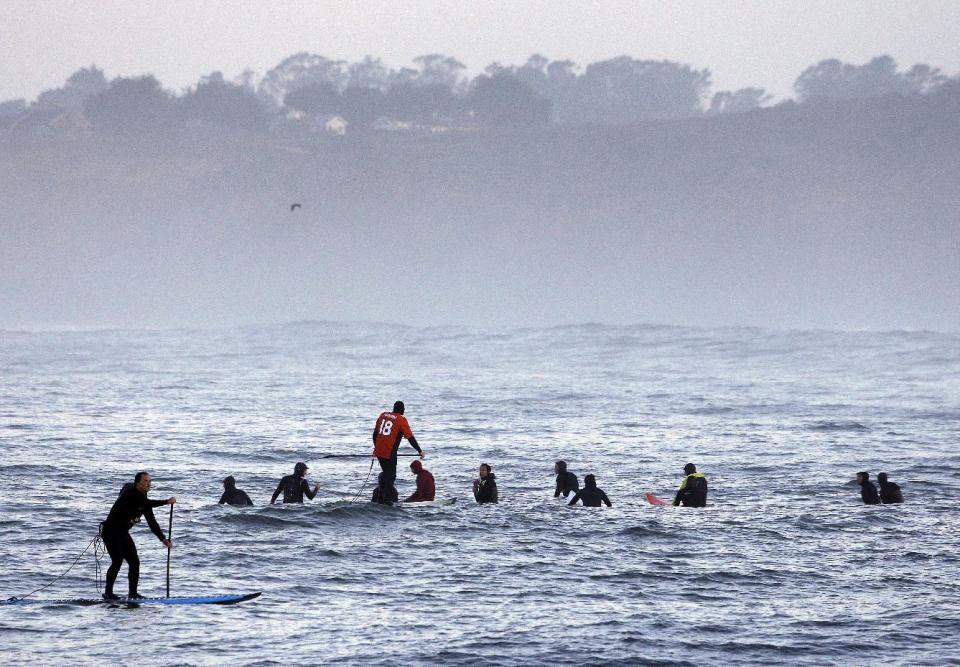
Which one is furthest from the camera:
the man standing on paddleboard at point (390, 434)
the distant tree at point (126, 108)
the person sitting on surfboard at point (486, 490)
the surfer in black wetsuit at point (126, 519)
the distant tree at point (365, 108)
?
the distant tree at point (365, 108)

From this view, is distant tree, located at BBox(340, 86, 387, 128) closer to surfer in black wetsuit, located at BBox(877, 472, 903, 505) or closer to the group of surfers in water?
the group of surfers in water

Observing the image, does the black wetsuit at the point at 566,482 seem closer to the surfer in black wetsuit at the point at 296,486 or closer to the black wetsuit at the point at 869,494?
the surfer in black wetsuit at the point at 296,486

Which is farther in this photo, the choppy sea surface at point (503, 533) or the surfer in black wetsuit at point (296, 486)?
the surfer in black wetsuit at point (296, 486)

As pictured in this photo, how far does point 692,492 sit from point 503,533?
430 centimetres

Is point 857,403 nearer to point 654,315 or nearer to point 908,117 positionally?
point 654,315

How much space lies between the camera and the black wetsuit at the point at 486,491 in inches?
946

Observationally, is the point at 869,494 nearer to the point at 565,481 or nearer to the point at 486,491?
the point at 565,481

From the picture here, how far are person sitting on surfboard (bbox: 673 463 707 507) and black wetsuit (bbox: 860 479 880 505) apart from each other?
114 inches

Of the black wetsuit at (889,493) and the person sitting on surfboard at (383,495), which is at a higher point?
the person sitting on surfboard at (383,495)

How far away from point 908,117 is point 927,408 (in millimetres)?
147644

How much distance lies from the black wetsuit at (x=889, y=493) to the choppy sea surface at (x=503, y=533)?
13.6 inches

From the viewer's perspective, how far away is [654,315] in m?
160

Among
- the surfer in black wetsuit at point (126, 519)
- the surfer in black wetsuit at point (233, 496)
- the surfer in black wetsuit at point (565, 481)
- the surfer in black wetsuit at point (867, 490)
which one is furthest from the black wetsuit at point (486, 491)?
the surfer in black wetsuit at point (126, 519)

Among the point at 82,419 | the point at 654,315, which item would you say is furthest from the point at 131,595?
the point at 654,315
